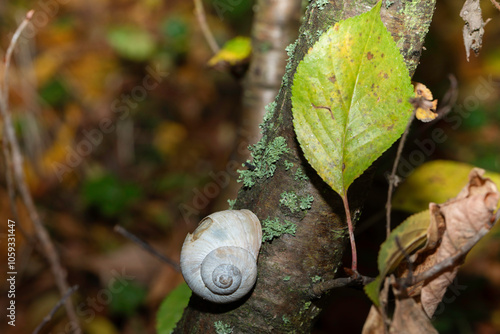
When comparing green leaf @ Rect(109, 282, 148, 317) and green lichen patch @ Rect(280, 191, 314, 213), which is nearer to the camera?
green lichen patch @ Rect(280, 191, 314, 213)

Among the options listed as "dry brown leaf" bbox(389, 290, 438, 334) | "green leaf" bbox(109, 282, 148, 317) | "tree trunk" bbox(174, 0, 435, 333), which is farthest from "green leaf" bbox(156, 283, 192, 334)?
Answer: "green leaf" bbox(109, 282, 148, 317)

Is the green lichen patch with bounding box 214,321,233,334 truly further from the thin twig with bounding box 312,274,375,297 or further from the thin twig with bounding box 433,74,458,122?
the thin twig with bounding box 433,74,458,122

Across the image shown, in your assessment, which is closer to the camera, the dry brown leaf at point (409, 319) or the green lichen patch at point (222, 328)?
the dry brown leaf at point (409, 319)

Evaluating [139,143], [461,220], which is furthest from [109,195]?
[461,220]

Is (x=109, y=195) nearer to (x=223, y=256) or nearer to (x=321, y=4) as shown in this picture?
(x=223, y=256)

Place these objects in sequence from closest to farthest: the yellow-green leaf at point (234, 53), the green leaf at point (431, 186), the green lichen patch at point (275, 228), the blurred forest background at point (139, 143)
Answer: the green lichen patch at point (275, 228) < the green leaf at point (431, 186) < the yellow-green leaf at point (234, 53) < the blurred forest background at point (139, 143)

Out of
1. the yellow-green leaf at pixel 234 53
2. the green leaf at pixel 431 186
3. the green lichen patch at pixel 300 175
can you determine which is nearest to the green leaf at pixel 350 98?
the green lichen patch at pixel 300 175

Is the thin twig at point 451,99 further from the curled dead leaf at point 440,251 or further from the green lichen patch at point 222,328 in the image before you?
the green lichen patch at point 222,328
